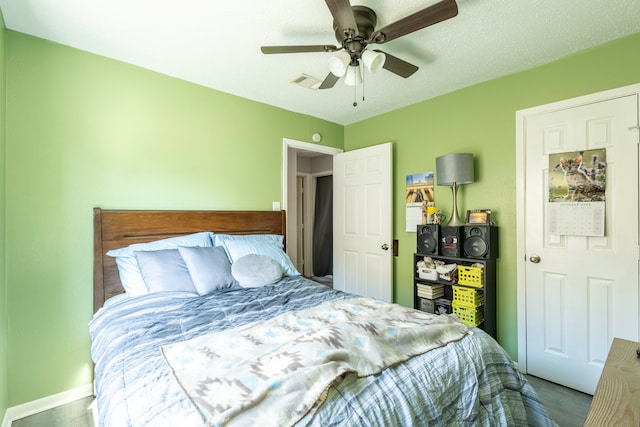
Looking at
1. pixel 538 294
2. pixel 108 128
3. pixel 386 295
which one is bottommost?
pixel 386 295

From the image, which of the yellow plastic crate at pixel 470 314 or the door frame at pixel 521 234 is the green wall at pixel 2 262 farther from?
the door frame at pixel 521 234

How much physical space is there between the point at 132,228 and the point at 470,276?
9.14 ft

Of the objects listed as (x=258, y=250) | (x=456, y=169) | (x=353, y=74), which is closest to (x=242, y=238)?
(x=258, y=250)

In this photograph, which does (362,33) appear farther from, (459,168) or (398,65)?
(459,168)

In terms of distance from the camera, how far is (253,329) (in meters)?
1.41

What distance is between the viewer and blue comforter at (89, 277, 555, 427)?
0.93 m

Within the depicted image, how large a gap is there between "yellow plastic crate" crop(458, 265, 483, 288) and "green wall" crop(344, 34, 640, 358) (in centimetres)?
28

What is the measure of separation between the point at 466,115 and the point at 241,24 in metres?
2.12

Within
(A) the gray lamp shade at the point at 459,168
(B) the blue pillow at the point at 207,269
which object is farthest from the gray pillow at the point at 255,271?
(A) the gray lamp shade at the point at 459,168

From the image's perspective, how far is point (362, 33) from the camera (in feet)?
5.60

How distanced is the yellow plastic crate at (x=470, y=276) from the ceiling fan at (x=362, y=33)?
1695 millimetres

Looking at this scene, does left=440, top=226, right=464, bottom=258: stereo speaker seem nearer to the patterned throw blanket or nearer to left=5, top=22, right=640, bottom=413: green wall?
left=5, top=22, right=640, bottom=413: green wall

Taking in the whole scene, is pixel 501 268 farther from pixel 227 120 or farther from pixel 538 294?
pixel 227 120

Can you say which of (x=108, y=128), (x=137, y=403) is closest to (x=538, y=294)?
(x=137, y=403)
